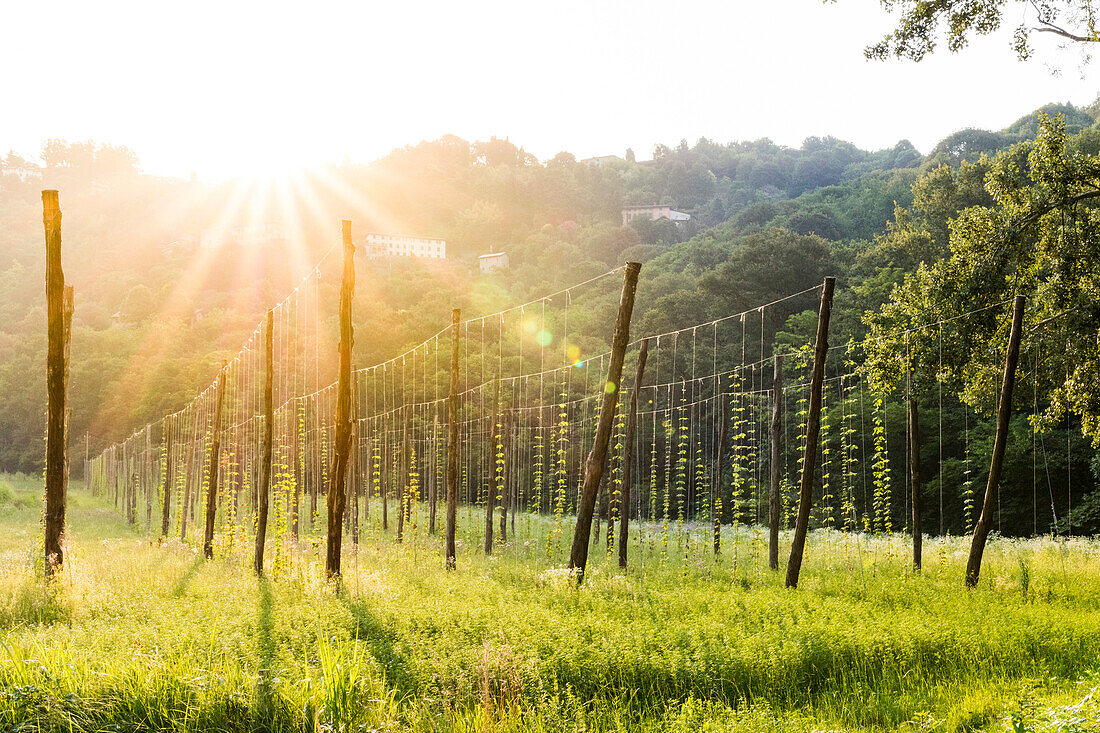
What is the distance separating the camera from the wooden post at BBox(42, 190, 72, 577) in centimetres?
1298

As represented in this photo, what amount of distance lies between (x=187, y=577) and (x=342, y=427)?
3617 mm

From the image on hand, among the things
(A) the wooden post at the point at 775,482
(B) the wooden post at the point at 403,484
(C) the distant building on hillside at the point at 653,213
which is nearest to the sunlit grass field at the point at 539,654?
(A) the wooden post at the point at 775,482

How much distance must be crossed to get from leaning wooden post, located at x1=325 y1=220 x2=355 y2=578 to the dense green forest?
13.0 metres

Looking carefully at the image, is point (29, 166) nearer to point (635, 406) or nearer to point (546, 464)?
point (546, 464)

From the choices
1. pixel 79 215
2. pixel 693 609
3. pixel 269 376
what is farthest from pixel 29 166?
pixel 693 609

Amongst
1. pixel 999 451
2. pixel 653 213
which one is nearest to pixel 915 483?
pixel 999 451

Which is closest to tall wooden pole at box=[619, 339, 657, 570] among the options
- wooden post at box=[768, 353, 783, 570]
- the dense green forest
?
wooden post at box=[768, 353, 783, 570]

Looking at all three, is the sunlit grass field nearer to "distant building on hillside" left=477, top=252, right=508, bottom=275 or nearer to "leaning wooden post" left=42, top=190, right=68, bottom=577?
"leaning wooden post" left=42, top=190, right=68, bottom=577

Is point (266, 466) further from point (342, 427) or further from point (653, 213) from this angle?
point (653, 213)

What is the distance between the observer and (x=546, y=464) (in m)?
50.5

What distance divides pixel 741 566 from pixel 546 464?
3355cm

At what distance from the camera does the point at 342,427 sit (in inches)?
555

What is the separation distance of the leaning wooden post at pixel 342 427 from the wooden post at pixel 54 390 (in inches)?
161

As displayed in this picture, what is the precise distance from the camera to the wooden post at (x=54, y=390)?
511 inches
